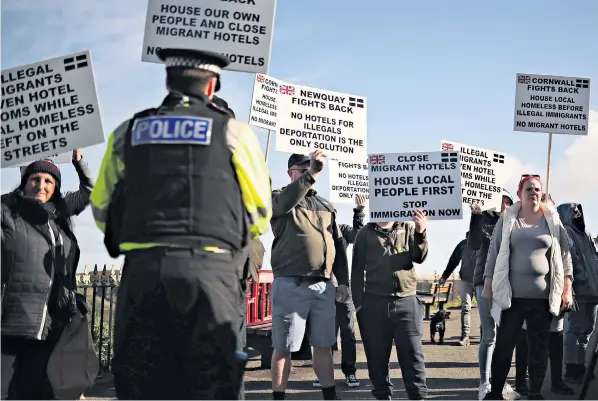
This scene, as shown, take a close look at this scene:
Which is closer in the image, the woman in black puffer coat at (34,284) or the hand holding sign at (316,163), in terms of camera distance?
the woman in black puffer coat at (34,284)

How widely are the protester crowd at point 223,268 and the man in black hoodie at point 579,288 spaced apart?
0.07ft

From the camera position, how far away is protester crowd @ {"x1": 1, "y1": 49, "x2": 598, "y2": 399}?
4098 millimetres

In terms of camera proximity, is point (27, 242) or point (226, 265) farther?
point (27, 242)

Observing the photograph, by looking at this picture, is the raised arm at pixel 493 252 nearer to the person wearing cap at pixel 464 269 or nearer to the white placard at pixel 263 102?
the white placard at pixel 263 102

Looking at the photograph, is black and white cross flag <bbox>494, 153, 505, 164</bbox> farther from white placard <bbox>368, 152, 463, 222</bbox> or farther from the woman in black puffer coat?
the woman in black puffer coat

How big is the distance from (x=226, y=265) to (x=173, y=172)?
0.55 meters

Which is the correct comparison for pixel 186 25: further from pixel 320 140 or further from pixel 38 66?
pixel 320 140

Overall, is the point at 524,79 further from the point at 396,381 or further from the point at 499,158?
the point at 396,381

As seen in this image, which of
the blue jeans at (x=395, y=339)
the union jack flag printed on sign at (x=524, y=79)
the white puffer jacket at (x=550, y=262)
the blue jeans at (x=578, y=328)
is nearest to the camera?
the blue jeans at (x=395, y=339)

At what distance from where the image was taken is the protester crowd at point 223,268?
410 cm

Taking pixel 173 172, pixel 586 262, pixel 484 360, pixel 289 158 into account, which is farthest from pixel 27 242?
pixel 586 262

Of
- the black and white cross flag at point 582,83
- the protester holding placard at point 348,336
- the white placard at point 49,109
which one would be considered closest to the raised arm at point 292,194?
the white placard at point 49,109

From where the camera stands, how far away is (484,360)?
27.8 feet

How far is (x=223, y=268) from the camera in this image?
4133 mm
